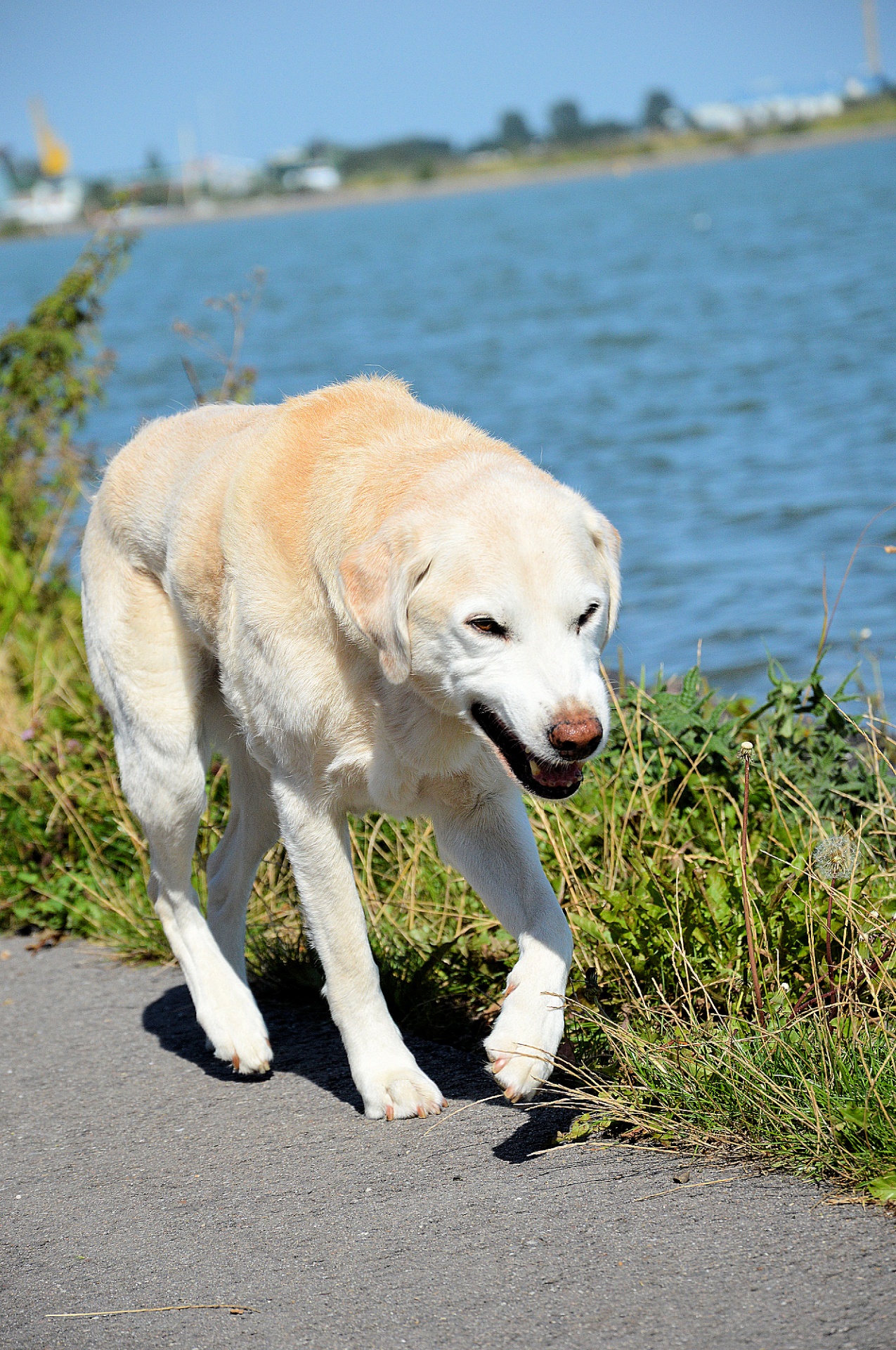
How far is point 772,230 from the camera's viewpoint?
134ft

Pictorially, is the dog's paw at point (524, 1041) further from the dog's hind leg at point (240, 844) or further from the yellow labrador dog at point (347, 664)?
the dog's hind leg at point (240, 844)

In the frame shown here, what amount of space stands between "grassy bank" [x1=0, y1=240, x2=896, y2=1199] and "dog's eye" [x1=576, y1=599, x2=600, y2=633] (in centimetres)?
47

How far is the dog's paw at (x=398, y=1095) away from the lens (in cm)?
347

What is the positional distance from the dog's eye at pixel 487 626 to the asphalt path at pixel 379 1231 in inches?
47.6

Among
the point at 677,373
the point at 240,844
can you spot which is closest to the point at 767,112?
the point at 677,373

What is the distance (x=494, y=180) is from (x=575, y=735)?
152 meters

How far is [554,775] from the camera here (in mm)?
2996

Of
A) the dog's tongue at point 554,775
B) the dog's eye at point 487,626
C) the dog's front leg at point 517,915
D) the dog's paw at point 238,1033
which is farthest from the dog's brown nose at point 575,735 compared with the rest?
the dog's paw at point 238,1033

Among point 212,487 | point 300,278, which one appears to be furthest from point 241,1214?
point 300,278

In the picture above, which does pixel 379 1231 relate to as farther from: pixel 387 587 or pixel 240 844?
pixel 240 844

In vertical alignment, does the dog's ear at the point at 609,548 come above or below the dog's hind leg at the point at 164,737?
above

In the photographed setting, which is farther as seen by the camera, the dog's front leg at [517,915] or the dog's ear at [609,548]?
the dog's ear at [609,548]

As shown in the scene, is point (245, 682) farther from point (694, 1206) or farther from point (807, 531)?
point (807, 531)

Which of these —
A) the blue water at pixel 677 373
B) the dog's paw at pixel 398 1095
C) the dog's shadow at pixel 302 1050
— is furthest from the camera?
the blue water at pixel 677 373
